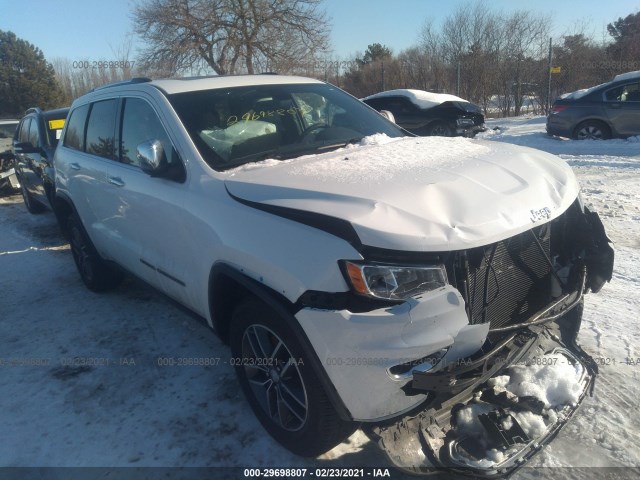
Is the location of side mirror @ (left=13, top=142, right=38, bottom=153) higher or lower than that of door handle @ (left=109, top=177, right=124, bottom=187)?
higher

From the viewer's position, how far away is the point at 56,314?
446 cm

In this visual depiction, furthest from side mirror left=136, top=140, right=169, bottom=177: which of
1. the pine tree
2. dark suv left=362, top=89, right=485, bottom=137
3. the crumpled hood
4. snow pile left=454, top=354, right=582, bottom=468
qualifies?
the pine tree

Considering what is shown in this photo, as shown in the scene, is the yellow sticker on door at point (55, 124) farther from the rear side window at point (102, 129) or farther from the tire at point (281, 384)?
Answer: the tire at point (281, 384)

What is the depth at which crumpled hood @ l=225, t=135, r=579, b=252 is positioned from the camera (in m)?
2.02

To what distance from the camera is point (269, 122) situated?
11.2 ft

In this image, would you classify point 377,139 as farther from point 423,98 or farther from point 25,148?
point 423,98

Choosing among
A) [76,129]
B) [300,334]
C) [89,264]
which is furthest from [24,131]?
[300,334]

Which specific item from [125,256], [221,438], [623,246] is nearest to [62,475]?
[221,438]

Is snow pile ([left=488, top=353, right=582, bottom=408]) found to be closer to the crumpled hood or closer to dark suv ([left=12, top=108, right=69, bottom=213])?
the crumpled hood

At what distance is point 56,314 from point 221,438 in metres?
2.57

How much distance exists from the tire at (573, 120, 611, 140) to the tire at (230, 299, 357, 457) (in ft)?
38.2

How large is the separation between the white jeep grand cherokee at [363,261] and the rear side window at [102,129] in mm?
430

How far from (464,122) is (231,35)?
43.3 ft

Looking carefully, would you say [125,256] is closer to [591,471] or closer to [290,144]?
[290,144]
